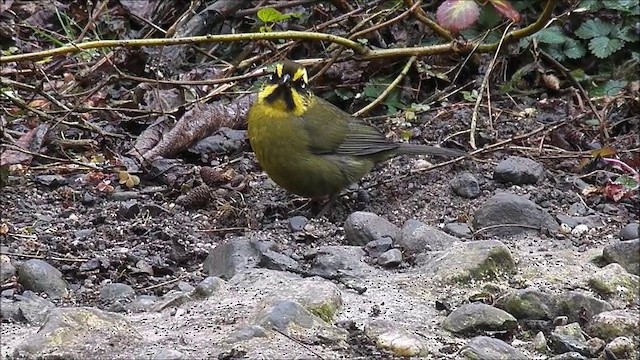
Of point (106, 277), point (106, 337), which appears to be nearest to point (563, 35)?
point (106, 277)

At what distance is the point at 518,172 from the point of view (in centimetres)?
536

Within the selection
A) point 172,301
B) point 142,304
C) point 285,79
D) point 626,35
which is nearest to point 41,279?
point 142,304

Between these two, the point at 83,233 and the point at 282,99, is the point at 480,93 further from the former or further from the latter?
the point at 83,233

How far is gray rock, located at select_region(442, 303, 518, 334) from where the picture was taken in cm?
347

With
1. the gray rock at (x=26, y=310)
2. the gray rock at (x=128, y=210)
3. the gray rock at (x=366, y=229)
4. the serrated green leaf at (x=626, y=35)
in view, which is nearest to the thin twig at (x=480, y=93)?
the serrated green leaf at (x=626, y=35)

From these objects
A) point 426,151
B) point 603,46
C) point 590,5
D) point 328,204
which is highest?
point 590,5

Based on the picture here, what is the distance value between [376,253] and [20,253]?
142 cm

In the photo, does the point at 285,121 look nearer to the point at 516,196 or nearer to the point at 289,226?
the point at 289,226

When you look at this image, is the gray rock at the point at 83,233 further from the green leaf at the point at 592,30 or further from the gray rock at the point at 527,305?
the green leaf at the point at 592,30

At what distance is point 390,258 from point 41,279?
1.33m

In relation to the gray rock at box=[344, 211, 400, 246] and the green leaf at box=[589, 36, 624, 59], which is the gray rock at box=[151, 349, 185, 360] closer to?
the gray rock at box=[344, 211, 400, 246]

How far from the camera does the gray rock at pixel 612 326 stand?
354 cm

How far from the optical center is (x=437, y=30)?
6578 millimetres

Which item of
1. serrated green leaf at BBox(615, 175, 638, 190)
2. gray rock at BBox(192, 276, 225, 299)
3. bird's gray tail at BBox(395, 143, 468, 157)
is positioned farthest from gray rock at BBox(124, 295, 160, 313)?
serrated green leaf at BBox(615, 175, 638, 190)
